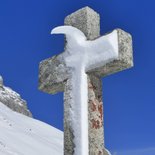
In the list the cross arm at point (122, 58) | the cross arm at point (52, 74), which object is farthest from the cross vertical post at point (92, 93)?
the cross arm at point (52, 74)

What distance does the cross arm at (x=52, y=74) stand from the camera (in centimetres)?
552

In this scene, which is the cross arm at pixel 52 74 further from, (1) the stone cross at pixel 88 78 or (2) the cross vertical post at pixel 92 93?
(2) the cross vertical post at pixel 92 93

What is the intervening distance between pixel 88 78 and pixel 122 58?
433 mm

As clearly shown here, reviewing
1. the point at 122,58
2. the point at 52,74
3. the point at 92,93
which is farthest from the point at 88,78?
the point at 52,74

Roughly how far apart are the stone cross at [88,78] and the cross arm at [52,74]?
2 cm

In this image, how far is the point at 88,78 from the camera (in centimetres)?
519

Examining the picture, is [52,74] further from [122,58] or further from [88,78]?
[122,58]

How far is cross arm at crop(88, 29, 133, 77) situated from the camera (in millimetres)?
5055

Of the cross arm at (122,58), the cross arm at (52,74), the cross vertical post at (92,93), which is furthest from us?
the cross arm at (52,74)

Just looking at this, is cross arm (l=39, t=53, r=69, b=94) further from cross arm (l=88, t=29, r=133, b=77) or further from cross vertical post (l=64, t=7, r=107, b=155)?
cross arm (l=88, t=29, r=133, b=77)

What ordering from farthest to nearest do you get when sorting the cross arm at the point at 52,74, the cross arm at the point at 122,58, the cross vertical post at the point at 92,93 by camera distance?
the cross arm at the point at 52,74 < the cross arm at the point at 122,58 < the cross vertical post at the point at 92,93

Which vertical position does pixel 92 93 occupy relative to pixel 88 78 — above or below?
below

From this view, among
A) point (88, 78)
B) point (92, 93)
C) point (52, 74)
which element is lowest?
point (92, 93)

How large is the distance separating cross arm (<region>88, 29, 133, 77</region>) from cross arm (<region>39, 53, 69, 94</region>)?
0.46 metres
